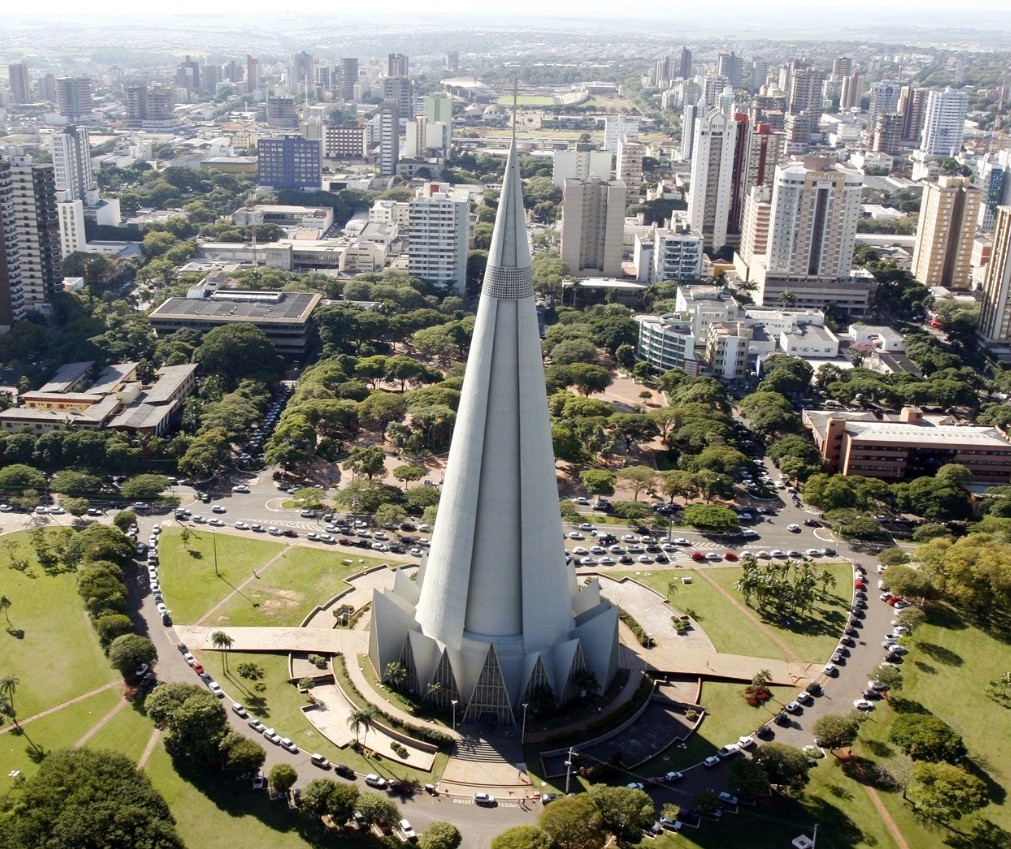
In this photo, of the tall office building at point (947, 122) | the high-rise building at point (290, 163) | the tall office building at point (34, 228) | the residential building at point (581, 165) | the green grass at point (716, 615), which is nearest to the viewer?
the green grass at point (716, 615)

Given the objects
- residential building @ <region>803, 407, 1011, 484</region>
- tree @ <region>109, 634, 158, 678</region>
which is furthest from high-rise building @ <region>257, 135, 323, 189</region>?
tree @ <region>109, 634, 158, 678</region>

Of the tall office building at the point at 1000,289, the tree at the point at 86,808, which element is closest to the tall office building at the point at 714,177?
the tall office building at the point at 1000,289

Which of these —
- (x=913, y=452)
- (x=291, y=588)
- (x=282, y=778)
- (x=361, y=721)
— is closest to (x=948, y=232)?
(x=913, y=452)

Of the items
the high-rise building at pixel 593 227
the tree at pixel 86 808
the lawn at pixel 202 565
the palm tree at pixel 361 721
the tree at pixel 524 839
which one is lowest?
the lawn at pixel 202 565

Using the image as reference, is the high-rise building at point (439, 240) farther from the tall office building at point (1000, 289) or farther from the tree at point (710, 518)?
the tree at point (710, 518)

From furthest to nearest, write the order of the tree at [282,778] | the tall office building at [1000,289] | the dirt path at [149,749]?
1. the tall office building at [1000,289]
2. the dirt path at [149,749]
3. the tree at [282,778]

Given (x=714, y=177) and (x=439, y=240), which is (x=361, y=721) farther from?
(x=714, y=177)
